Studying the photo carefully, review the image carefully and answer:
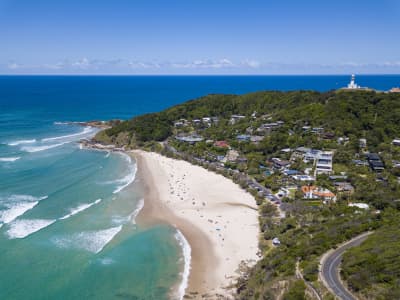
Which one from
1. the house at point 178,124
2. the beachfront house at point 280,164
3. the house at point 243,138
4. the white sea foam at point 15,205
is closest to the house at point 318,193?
the beachfront house at point 280,164

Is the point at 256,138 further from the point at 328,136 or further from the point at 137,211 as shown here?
the point at 137,211

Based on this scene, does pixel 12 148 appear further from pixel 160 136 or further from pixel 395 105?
pixel 395 105

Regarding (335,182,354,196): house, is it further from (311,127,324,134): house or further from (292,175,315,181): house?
(311,127,324,134): house

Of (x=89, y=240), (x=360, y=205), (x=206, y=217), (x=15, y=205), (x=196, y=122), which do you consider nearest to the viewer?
(x=89, y=240)

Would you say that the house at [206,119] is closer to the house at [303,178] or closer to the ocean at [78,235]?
the ocean at [78,235]

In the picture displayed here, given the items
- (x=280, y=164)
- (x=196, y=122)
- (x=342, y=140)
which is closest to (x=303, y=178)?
(x=280, y=164)

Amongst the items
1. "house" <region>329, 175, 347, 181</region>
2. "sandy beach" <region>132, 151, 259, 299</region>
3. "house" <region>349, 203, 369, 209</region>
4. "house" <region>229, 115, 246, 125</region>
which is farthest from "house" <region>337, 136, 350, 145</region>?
"house" <region>229, 115, 246, 125</region>
